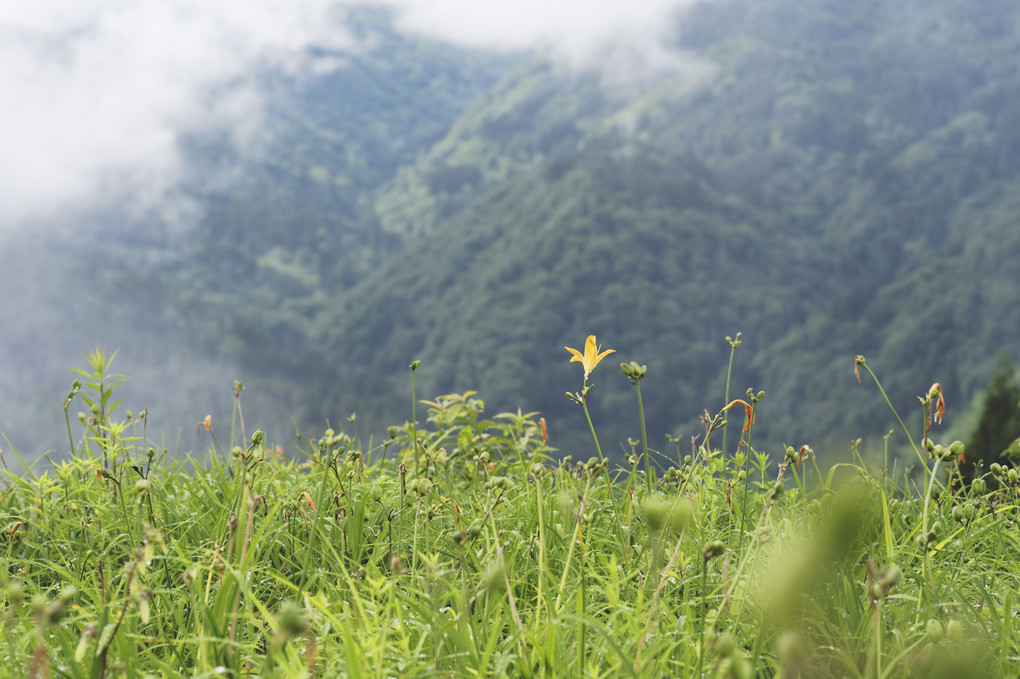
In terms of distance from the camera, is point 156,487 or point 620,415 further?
point 620,415

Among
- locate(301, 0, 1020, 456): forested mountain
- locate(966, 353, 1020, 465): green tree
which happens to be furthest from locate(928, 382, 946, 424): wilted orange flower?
locate(301, 0, 1020, 456): forested mountain

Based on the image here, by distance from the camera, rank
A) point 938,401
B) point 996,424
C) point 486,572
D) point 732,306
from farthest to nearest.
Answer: point 732,306
point 996,424
point 938,401
point 486,572

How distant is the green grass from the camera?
1.69 metres

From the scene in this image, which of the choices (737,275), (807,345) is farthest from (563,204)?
(807,345)

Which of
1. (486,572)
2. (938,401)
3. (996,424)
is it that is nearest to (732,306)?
(996,424)

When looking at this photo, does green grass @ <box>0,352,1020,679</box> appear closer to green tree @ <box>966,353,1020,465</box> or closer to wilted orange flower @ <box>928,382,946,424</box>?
wilted orange flower @ <box>928,382,946,424</box>

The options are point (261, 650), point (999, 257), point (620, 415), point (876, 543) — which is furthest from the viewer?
point (999, 257)

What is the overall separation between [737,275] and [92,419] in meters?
189

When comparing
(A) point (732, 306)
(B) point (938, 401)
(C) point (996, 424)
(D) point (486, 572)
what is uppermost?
(D) point (486, 572)

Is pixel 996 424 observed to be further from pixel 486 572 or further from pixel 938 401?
pixel 486 572

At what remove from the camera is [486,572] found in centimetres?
177

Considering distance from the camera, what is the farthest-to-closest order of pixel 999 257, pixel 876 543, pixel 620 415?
1. pixel 999 257
2. pixel 620 415
3. pixel 876 543

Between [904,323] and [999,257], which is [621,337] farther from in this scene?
[999,257]

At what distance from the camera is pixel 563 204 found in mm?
199625
